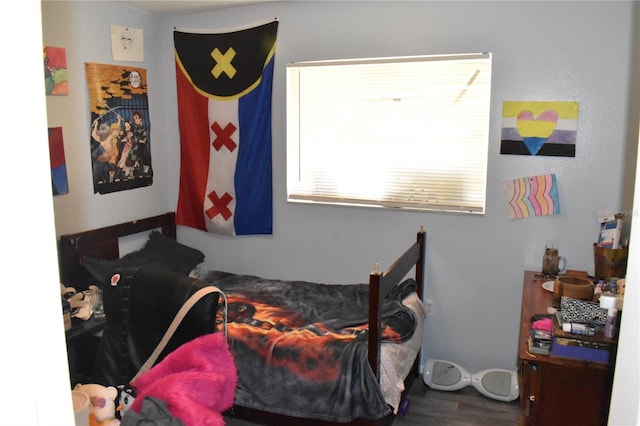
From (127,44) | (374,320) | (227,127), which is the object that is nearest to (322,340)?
(374,320)

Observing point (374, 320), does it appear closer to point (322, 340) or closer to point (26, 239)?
point (322, 340)

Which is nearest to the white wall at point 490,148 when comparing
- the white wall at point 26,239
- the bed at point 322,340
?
the bed at point 322,340

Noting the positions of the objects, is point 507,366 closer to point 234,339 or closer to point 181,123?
point 234,339

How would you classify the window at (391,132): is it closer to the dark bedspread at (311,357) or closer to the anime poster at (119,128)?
the dark bedspread at (311,357)

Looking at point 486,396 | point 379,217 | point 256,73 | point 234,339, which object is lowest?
point 486,396

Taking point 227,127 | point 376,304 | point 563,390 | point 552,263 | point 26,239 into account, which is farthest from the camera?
point 227,127

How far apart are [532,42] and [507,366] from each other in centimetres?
205

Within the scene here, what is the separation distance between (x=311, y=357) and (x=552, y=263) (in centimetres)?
155

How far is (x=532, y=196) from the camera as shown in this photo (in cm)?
338

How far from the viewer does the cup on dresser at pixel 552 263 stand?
10.7ft

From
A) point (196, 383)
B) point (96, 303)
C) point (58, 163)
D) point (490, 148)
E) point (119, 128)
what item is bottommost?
point (96, 303)

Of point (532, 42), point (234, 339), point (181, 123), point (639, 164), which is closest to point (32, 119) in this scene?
point (639, 164)

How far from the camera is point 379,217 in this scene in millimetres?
3783

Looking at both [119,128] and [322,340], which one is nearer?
[322,340]
